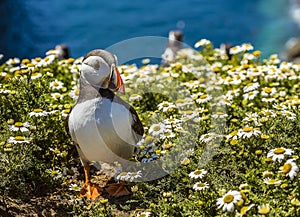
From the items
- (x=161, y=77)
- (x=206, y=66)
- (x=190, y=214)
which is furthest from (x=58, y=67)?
(x=190, y=214)

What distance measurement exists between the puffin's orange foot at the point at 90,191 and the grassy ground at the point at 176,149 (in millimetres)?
56

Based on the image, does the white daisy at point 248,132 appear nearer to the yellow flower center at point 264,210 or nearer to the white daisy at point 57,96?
the yellow flower center at point 264,210

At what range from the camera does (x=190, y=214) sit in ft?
11.7

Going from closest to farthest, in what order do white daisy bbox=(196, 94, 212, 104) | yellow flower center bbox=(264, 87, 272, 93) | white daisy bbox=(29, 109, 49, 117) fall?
white daisy bbox=(29, 109, 49, 117) < white daisy bbox=(196, 94, 212, 104) < yellow flower center bbox=(264, 87, 272, 93)

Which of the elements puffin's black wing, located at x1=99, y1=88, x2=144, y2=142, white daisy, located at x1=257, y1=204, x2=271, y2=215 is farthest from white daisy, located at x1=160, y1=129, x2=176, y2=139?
white daisy, located at x1=257, y1=204, x2=271, y2=215

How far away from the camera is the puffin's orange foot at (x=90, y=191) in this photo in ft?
13.0

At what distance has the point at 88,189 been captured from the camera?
402cm

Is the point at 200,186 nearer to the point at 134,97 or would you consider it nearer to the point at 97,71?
the point at 97,71

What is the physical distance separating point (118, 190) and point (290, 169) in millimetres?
1214

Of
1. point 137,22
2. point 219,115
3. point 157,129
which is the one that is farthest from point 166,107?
point 137,22

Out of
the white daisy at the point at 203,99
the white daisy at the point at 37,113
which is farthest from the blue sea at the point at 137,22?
the white daisy at the point at 37,113

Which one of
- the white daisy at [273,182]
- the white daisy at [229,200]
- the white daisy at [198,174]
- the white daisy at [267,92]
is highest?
the white daisy at [267,92]

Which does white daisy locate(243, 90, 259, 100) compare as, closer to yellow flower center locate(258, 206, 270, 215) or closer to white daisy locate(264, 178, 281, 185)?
white daisy locate(264, 178, 281, 185)

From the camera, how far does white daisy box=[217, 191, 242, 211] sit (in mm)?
3180
